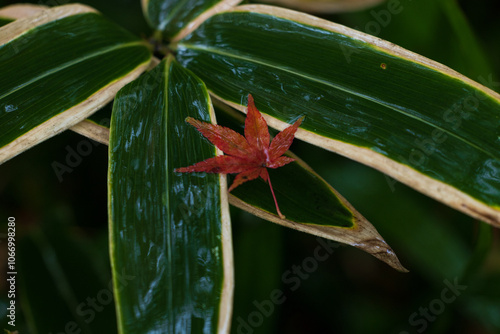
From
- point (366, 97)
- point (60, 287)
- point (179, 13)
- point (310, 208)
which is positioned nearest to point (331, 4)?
point (179, 13)

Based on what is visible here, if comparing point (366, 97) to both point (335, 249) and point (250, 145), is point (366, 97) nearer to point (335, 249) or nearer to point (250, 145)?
point (250, 145)

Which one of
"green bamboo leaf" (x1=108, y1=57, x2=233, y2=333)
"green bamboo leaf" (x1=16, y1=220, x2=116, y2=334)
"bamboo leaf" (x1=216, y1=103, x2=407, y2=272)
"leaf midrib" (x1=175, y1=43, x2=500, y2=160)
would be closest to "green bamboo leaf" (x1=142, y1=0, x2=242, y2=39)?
"leaf midrib" (x1=175, y1=43, x2=500, y2=160)

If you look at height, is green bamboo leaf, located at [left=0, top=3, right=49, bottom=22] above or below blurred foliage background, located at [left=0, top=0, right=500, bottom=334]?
above

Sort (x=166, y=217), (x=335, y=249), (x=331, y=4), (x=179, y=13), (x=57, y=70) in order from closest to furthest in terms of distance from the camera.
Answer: (x=166, y=217) → (x=57, y=70) → (x=179, y=13) → (x=331, y=4) → (x=335, y=249)

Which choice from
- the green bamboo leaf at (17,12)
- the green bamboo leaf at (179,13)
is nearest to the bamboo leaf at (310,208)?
the green bamboo leaf at (179,13)

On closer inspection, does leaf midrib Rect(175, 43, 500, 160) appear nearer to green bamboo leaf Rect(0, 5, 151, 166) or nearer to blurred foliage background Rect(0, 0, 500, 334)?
green bamboo leaf Rect(0, 5, 151, 166)

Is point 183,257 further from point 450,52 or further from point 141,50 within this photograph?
point 450,52
